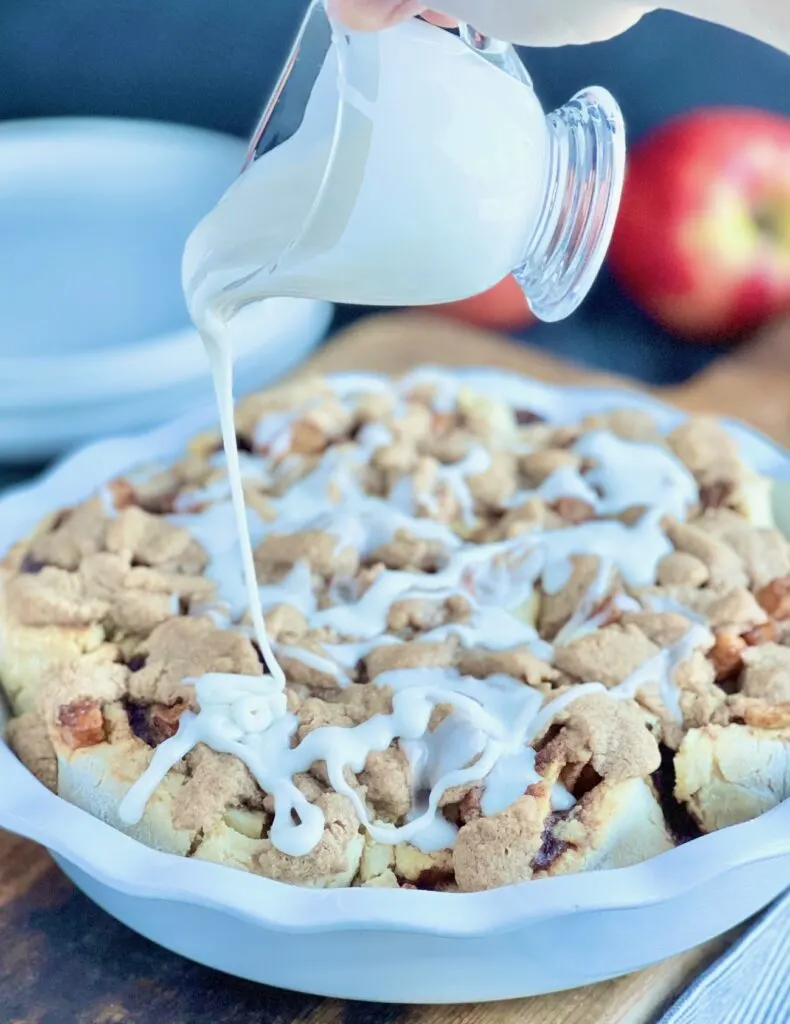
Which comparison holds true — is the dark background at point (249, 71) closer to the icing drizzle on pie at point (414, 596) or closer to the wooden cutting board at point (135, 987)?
the icing drizzle on pie at point (414, 596)

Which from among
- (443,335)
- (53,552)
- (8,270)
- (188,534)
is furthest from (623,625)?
(8,270)

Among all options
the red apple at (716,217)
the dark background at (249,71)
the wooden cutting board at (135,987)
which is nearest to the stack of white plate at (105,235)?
the dark background at (249,71)

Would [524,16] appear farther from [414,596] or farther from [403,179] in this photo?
[414,596]

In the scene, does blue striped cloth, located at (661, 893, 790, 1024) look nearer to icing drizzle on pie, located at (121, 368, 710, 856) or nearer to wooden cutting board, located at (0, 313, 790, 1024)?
wooden cutting board, located at (0, 313, 790, 1024)

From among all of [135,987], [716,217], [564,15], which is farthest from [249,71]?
[135,987]

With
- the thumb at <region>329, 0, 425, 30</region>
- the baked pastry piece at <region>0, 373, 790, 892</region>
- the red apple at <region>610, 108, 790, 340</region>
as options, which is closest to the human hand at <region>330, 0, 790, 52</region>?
the thumb at <region>329, 0, 425, 30</region>

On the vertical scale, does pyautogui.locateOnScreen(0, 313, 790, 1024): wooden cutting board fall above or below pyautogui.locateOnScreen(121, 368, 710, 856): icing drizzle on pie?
below
